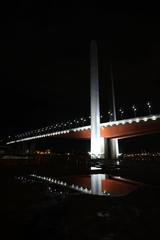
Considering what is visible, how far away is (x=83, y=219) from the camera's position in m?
5.73

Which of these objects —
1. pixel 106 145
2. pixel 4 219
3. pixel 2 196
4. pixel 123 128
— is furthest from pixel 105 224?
pixel 106 145

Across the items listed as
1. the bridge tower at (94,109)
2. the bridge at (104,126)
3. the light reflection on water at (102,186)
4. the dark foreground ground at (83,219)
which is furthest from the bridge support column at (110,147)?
the dark foreground ground at (83,219)

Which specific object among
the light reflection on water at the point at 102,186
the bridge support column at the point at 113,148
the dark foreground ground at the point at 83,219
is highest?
the bridge support column at the point at 113,148

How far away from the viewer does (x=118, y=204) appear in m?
7.39

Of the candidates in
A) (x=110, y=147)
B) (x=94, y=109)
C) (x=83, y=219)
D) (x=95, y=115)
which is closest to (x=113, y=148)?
(x=110, y=147)

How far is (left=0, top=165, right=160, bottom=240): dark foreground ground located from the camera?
440 cm

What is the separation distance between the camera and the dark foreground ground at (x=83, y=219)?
440 cm

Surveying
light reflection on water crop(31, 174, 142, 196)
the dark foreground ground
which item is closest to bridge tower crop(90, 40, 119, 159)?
light reflection on water crop(31, 174, 142, 196)

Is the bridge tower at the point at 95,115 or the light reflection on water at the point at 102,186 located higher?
the bridge tower at the point at 95,115

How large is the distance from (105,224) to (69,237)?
115 centimetres

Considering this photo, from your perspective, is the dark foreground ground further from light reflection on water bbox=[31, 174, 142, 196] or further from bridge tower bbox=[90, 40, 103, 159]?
bridge tower bbox=[90, 40, 103, 159]

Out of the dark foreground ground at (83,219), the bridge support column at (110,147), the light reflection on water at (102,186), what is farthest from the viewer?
the bridge support column at (110,147)

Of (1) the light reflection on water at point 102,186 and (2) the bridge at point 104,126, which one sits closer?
(1) the light reflection on water at point 102,186

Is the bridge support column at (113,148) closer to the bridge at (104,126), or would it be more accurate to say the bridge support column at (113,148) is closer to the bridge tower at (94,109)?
the bridge at (104,126)
